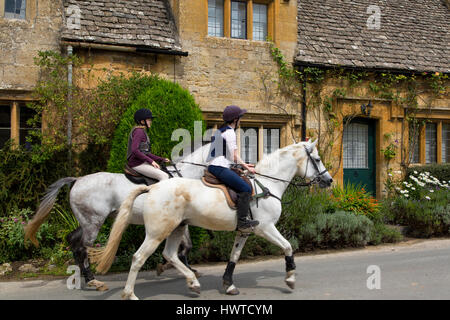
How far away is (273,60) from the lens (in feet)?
37.9

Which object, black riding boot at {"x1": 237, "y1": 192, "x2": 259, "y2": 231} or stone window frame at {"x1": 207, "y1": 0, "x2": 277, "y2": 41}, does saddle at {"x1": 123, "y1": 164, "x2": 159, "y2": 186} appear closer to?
black riding boot at {"x1": 237, "y1": 192, "x2": 259, "y2": 231}

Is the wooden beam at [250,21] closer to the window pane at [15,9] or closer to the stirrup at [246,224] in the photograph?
the window pane at [15,9]

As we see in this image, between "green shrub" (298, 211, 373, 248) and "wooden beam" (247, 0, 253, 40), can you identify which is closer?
"green shrub" (298, 211, 373, 248)

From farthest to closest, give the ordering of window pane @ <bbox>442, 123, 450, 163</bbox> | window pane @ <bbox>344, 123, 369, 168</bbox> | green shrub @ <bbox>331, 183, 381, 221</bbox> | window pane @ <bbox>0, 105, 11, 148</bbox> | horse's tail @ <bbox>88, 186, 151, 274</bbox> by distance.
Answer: window pane @ <bbox>442, 123, 450, 163</bbox> → window pane @ <bbox>344, 123, 369, 168</bbox> → green shrub @ <bbox>331, 183, 381, 221</bbox> → window pane @ <bbox>0, 105, 11, 148</bbox> → horse's tail @ <bbox>88, 186, 151, 274</bbox>

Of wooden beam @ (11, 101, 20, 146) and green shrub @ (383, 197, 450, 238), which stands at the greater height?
wooden beam @ (11, 101, 20, 146)

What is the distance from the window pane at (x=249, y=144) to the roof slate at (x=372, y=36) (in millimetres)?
2323

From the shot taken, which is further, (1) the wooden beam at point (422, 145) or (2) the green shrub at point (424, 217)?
(1) the wooden beam at point (422, 145)

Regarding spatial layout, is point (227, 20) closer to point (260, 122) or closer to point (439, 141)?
Result: point (260, 122)

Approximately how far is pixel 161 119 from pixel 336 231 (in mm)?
4243

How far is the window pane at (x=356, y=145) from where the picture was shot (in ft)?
42.3

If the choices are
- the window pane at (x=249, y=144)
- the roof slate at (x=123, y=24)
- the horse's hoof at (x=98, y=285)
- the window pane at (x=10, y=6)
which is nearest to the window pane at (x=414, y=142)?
the window pane at (x=249, y=144)

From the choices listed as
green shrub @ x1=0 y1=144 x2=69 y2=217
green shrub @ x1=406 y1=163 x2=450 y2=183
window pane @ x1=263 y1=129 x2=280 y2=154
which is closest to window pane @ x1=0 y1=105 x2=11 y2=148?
green shrub @ x1=0 y1=144 x2=69 y2=217

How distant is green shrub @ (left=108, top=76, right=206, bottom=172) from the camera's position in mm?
7965

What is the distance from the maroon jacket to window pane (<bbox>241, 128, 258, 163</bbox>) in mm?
5207
